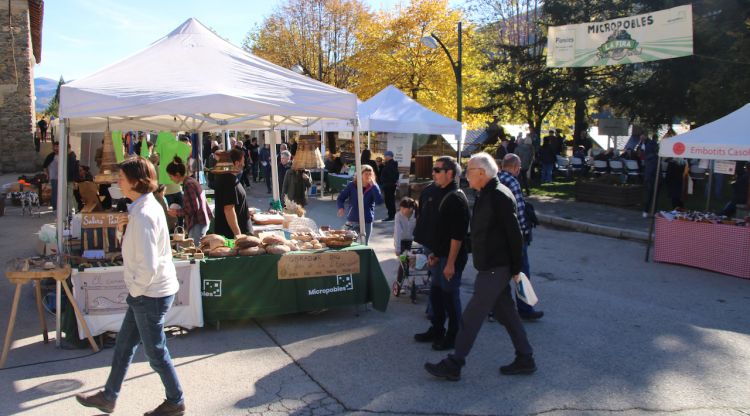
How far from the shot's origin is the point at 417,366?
16.7 ft

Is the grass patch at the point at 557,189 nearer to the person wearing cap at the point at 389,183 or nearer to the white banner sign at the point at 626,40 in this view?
the white banner sign at the point at 626,40

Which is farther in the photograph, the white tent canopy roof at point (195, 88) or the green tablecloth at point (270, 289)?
the green tablecloth at point (270, 289)

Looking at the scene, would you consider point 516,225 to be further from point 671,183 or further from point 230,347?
point 671,183

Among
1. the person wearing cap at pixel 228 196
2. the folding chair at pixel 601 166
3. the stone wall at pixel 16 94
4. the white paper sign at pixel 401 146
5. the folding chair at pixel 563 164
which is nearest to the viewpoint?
the person wearing cap at pixel 228 196

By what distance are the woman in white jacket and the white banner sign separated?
12337 millimetres

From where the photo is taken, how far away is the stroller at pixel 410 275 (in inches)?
279

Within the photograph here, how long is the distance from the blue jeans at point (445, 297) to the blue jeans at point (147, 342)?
236 cm

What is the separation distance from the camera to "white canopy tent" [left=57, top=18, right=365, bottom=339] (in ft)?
19.0

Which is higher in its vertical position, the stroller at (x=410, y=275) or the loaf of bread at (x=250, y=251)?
the loaf of bread at (x=250, y=251)

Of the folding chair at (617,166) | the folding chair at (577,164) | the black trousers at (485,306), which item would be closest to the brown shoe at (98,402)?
the black trousers at (485,306)

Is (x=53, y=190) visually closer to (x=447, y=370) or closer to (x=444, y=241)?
(x=444, y=241)

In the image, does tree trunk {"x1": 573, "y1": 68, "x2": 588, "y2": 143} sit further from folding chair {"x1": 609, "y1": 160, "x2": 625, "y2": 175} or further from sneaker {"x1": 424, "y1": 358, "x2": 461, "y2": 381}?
sneaker {"x1": 424, "y1": 358, "x2": 461, "y2": 381}

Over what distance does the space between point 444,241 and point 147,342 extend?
2.55 m

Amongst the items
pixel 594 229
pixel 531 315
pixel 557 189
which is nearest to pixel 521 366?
pixel 531 315
